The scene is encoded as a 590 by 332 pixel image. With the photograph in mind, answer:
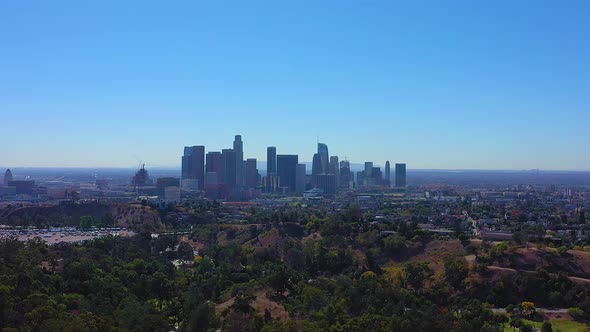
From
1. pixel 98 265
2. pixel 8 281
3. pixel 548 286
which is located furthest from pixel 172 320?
pixel 548 286

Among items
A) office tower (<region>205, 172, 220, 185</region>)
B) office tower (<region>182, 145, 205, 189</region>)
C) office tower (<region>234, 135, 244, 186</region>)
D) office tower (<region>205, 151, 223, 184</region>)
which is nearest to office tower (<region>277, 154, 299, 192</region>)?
office tower (<region>234, 135, 244, 186</region>)

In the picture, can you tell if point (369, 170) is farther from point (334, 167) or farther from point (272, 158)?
point (272, 158)

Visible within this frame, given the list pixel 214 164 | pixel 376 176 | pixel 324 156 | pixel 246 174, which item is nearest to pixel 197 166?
pixel 214 164

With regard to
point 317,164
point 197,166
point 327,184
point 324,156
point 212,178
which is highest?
point 324,156

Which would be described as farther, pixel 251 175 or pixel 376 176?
pixel 376 176

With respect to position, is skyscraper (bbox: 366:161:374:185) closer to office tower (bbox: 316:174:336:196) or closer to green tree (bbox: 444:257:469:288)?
office tower (bbox: 316:174:336:196)
